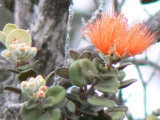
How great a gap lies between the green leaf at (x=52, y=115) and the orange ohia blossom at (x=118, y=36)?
0.64ft

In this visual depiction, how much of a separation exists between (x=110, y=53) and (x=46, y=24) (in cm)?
60

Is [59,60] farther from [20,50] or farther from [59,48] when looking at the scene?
[20,50]

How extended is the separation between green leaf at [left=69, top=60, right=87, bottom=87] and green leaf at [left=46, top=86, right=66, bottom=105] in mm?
42

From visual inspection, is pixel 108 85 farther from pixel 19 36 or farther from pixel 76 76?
pixel 19 36

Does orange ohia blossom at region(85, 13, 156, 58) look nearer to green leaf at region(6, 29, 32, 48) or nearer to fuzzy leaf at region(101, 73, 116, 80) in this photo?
fuzzy leaf at region(101, 73, 116, 80)

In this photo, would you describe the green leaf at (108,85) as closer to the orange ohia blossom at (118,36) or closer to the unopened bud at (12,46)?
the orange ohia blossom at (118,36)

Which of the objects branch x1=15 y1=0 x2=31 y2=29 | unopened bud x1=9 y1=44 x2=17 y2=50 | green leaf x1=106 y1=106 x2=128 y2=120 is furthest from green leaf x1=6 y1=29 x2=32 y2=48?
branch x1=15 y1=0 x2=31 y2=29

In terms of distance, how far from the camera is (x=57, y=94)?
24.7 inches

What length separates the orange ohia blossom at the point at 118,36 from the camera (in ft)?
2.33

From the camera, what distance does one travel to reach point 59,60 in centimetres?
122

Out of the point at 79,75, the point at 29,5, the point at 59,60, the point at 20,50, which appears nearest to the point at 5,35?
the point at 20,50

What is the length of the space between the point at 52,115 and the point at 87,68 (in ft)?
0.42

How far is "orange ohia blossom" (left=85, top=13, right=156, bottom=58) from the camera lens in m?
0.71

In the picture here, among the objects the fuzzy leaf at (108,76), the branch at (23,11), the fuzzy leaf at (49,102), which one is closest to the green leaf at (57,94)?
the fuzzy leaf at (49,102)
